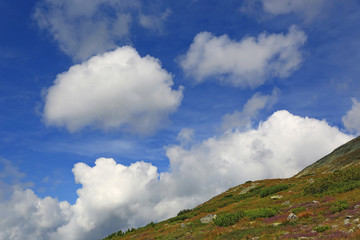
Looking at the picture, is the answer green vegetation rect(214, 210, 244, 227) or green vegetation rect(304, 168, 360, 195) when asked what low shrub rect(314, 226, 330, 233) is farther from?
green vegetation rect(304, 168, 360, 195)

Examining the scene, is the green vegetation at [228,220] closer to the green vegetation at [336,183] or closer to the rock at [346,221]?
the rock at [346,221]

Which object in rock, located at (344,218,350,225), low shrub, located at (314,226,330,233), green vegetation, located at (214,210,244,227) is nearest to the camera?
low shrub, located at (314,226,330,233)

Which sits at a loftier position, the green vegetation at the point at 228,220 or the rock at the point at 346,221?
the green vegetation at the point at 228,220

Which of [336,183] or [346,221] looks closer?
[346,221]

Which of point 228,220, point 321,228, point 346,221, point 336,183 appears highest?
point 228,220

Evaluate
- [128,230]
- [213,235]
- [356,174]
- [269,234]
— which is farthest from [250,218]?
[128,230]

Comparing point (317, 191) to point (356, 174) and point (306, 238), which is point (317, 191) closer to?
point (356, 174)

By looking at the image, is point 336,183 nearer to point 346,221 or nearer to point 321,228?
point 346,221

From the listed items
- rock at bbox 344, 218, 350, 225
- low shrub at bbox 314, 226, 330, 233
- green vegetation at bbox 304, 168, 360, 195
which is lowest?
rock at bbox 344, 218, 350, 225

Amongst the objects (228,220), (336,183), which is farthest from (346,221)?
(336,183)

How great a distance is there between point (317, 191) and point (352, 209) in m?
13.4

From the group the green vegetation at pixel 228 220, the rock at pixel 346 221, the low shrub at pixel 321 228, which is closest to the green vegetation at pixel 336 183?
the green vegetation at pixel 228 220

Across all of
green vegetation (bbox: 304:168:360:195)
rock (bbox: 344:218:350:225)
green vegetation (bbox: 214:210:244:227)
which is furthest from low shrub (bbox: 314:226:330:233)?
green vegetation (bbox: 304:168:360:195)

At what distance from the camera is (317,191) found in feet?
105
